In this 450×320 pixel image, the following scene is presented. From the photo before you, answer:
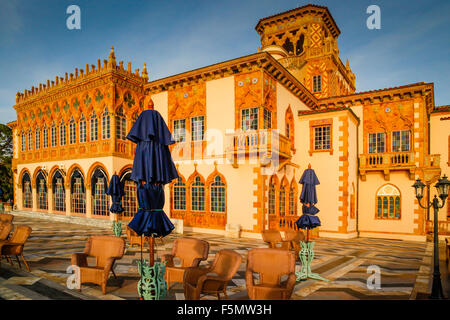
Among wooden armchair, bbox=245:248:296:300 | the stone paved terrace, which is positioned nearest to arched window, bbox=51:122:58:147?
the stone paved terrace

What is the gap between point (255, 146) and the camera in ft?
50.1

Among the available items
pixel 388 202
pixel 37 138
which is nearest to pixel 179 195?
pixel 388 202

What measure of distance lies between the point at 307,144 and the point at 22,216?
916 inches

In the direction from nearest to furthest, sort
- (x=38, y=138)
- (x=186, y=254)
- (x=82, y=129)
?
(x=186, y=254) → (x=82, y=129) → (x=38, y=138)

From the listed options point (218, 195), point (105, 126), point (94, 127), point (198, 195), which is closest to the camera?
point (218, 195)

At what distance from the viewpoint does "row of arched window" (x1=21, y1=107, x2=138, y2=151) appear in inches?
759

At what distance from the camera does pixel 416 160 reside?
18359 mm

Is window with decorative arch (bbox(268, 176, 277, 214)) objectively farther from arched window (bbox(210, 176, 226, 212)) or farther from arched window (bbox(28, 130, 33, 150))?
arched window (bbox(28, 130, 33, 150))

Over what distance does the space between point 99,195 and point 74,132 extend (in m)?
5.10

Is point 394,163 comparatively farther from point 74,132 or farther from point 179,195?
point 74,132

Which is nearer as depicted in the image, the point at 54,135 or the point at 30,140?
→ the point at 54,135

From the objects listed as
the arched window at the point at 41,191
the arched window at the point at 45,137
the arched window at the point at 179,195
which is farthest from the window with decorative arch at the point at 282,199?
the arched window at the point at 45,137

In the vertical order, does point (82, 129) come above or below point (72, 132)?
above
